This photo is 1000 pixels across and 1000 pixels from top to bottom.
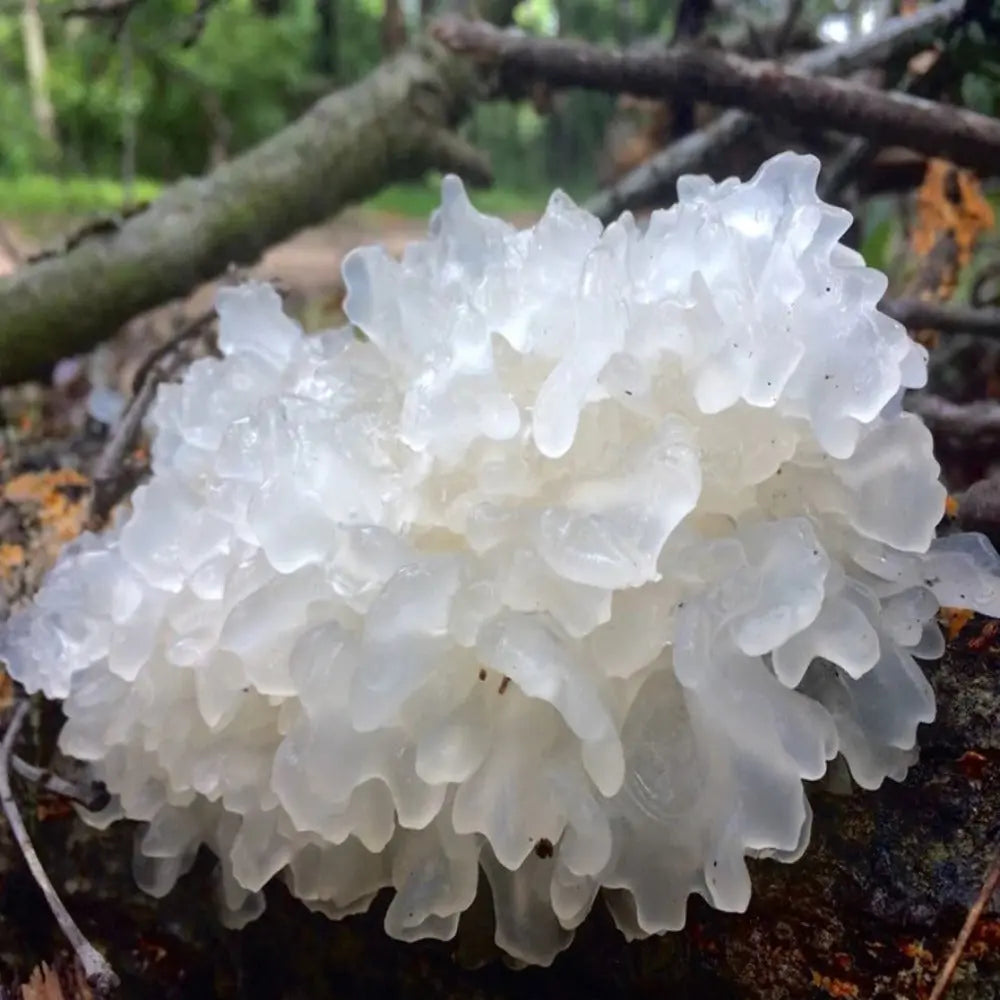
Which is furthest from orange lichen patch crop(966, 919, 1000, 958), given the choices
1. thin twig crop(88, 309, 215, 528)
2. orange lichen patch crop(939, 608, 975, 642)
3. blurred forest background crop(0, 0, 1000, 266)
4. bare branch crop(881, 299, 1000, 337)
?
blurred forest background crop(0, 0, 1000, 266)

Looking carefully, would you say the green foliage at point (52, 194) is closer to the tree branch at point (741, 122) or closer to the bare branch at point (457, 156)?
the bare branch at point (457, 156)

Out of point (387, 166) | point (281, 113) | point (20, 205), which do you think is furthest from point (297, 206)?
point (281, 113)

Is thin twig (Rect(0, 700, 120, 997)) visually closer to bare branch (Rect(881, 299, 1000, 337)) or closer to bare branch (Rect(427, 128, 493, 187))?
bare branch (Rect(881, 299, 1000, 337))

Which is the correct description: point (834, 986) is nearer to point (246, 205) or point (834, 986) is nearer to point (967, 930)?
point (967, 930)

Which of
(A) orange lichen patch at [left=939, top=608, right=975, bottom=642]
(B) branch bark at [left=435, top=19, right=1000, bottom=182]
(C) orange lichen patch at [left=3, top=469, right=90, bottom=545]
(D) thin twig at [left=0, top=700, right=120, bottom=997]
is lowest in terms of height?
(C) orange lichen patch at [left=3, top=469, right=90, bottom=545]

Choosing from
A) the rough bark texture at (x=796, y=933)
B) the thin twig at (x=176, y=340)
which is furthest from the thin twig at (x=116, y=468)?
the rough bark texture at (x=796, y=933)

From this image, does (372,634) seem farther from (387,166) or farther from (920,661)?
(387,166)

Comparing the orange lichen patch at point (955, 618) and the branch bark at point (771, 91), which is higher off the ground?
the branch bark at point (771, 91)
